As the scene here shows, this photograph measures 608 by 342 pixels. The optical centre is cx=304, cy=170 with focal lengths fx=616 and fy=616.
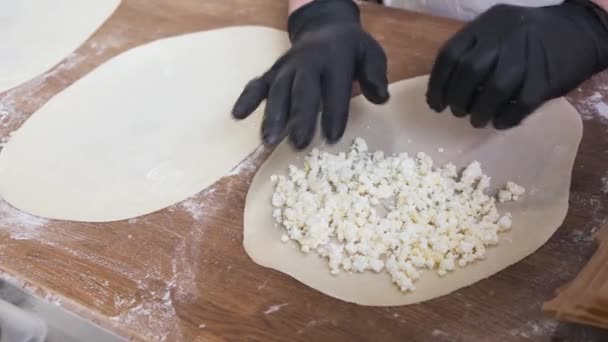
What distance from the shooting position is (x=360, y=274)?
0.71 meters

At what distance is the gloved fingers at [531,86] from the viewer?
2.34ft

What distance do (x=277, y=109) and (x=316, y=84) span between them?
0.20ft

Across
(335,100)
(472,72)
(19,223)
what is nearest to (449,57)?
(472,72)

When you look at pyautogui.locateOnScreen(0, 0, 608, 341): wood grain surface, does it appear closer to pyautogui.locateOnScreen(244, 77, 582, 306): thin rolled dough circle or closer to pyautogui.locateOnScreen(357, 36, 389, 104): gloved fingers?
pyautogui.locateOnScreen(244, 77, 582, 306): thin rolled dough circle

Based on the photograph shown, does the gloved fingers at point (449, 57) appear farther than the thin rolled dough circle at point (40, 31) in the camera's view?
No

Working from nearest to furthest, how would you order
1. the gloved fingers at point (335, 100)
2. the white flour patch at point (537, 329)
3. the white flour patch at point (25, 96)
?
1. the white flour patch at point (537, 329)
2. the gloved fingers at point (335, 100)
3. the white flour patch at point (25, 96)

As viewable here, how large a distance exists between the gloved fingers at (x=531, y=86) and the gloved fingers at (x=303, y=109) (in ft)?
0.75

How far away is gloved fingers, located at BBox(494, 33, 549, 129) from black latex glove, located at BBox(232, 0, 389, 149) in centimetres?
15

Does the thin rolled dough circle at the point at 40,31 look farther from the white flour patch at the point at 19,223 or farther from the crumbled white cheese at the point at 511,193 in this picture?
the crumbled white cheese at the point at 511,193

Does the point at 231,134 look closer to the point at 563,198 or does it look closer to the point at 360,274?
the point at 360,274

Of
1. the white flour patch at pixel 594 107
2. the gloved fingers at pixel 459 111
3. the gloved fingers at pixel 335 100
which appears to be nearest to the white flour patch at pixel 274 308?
the gloved fingers at pixel 335 100

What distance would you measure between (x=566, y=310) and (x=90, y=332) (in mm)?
565

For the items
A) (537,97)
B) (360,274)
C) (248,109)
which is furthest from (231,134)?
(537,97)

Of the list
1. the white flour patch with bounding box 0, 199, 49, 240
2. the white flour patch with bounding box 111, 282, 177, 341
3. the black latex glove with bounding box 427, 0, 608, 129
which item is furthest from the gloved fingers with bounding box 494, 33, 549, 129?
the white flour patch with bounding box 0, 199, 49, 240
